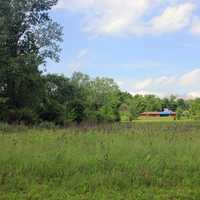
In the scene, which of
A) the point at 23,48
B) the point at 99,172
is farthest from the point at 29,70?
the point at 99,172

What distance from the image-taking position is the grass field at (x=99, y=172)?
710 cm

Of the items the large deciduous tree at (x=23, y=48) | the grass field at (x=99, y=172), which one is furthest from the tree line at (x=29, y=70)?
the grass field at (x=99, y=172)

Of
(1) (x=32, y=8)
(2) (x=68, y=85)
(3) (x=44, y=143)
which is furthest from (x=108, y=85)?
(3) (x=44, y=143)

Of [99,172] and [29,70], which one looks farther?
[29,70]

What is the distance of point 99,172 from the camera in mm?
8305

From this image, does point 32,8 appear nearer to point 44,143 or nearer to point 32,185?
point 44,143

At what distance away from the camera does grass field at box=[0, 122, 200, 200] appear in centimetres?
710

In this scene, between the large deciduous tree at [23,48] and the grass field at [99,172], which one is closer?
the grass field at [99,172]

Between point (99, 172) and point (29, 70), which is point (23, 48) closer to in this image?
point (29, 70)

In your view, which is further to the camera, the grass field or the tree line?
the tree line

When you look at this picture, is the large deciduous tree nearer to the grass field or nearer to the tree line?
the tree line

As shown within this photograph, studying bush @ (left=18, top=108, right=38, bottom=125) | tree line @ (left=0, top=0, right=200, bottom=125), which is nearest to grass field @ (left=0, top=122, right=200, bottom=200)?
tree line @ (left=0, top=0, right=200, bottom=125)

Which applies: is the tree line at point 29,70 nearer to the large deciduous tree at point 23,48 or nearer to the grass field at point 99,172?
the large deciduous tree at point 23,48

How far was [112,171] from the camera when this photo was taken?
8.38 metres
